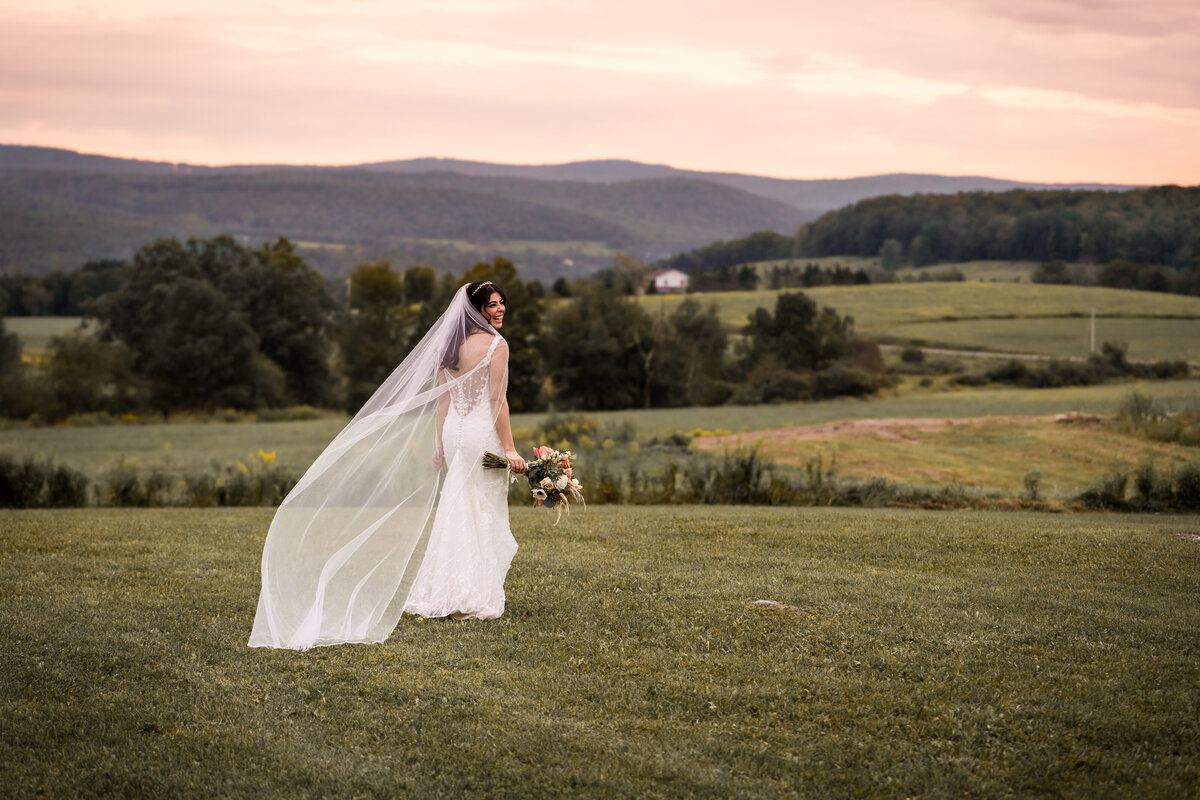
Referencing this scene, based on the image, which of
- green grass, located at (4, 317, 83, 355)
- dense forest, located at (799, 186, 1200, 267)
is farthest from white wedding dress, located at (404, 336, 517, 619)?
green grass, located at (4, 317, 83, 355)

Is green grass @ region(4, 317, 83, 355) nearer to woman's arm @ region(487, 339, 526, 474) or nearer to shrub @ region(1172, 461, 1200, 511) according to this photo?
woman's arm @ region(487, 339, 526, 474)

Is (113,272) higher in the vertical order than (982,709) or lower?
higher

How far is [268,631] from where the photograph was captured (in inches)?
291

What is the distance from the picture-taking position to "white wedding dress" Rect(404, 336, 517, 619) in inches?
321

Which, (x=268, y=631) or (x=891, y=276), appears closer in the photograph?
(x=268, y=631)

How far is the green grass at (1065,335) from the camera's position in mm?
57438

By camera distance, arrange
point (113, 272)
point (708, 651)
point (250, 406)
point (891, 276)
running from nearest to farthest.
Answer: point (708, 651) < point (250, 406) < point (113, 272) < point (891, 276)

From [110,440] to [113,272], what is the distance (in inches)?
2680

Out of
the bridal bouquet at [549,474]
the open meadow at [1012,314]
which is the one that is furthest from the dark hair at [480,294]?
the open meadow at [1012,314]

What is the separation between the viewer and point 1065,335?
65625 millimetres


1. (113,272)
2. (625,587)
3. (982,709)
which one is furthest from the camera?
(113,272)

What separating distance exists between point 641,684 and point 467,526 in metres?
2.28

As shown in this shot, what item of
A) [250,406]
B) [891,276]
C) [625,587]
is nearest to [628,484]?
[625,587]

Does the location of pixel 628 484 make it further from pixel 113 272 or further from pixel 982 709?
pixel 113 272
